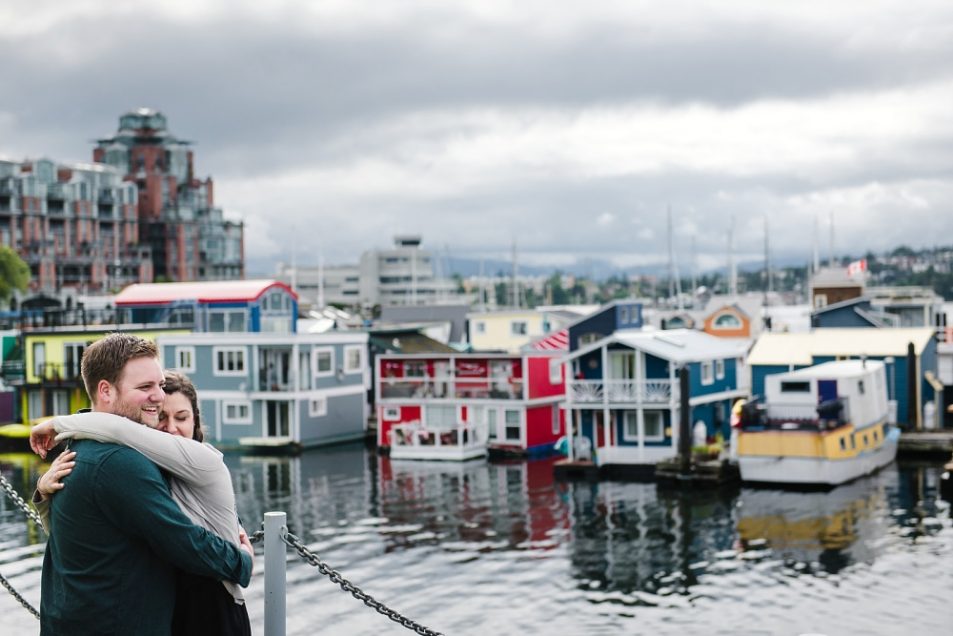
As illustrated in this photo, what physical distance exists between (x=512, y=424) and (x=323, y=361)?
1044 cm

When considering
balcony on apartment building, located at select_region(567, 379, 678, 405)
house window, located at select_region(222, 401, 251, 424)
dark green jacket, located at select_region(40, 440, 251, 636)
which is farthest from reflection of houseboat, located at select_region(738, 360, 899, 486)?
dark green jacket, located at select_region(40, 440, 251, 636)

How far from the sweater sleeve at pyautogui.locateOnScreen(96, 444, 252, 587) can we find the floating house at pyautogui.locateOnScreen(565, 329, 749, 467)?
37.2 meters

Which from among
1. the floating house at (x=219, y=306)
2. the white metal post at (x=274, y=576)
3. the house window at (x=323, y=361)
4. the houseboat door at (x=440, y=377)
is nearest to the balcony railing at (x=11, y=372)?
the floating house at (x=219, y=306)

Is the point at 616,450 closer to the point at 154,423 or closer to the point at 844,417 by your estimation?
the point at 844,417

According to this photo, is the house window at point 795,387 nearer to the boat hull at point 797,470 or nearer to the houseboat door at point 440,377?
the boat hull at point 797,470

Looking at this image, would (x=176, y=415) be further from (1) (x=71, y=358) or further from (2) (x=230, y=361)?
(1) (x=71, y=358)

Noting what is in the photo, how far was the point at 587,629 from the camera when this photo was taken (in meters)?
21.8

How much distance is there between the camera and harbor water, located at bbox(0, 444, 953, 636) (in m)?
22.4

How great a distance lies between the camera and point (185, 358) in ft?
176

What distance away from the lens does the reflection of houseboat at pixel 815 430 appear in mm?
37469

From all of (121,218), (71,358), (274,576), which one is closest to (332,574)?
(274,576)

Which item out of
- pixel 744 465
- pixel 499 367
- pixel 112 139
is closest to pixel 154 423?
pixel 744 465

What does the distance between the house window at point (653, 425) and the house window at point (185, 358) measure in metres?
22.1

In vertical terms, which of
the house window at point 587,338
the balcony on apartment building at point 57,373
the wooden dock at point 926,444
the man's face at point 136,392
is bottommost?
the wooden dock at point 926,444
